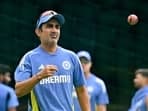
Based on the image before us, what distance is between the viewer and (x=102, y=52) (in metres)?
17.3

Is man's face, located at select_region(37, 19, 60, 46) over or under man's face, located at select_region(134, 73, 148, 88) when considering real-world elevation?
over

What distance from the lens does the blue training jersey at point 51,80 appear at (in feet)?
28.7

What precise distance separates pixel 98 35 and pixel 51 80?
8583 millimetres

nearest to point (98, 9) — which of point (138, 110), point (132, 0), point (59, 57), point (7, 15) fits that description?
point (132, 0)

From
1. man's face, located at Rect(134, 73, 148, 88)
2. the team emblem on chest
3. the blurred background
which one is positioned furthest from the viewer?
the blurred background

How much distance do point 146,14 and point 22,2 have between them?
2.54 metres

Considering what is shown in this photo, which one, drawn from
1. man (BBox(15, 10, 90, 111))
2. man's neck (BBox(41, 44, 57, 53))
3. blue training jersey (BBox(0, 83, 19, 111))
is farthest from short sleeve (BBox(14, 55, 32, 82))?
blue training jersey (BBox(0, 83, 19, 111))

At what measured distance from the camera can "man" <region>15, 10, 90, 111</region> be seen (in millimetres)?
8734

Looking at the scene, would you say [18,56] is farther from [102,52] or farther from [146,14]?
[146,14]

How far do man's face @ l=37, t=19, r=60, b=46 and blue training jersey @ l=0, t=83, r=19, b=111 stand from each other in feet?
9.13

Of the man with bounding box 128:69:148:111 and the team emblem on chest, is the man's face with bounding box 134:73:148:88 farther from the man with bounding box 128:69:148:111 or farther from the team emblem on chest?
the team emblem on chest

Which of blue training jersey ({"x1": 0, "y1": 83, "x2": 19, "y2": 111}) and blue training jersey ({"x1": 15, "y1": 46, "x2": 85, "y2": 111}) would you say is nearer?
blue training jersey ({"x1": 15, "y1": 46, "x2": 85, "y2": 111})

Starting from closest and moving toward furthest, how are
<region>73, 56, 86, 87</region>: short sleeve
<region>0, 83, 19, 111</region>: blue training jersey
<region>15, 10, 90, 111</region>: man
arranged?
<region>15, 10, 90, 111</region>: man, <region>73, 56, 86, 87</region>: short sleeve, <region>0, 83, 19, 111</region>: blue training jersey

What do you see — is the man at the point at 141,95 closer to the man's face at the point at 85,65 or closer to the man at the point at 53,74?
the man's face at the point at 85,65
